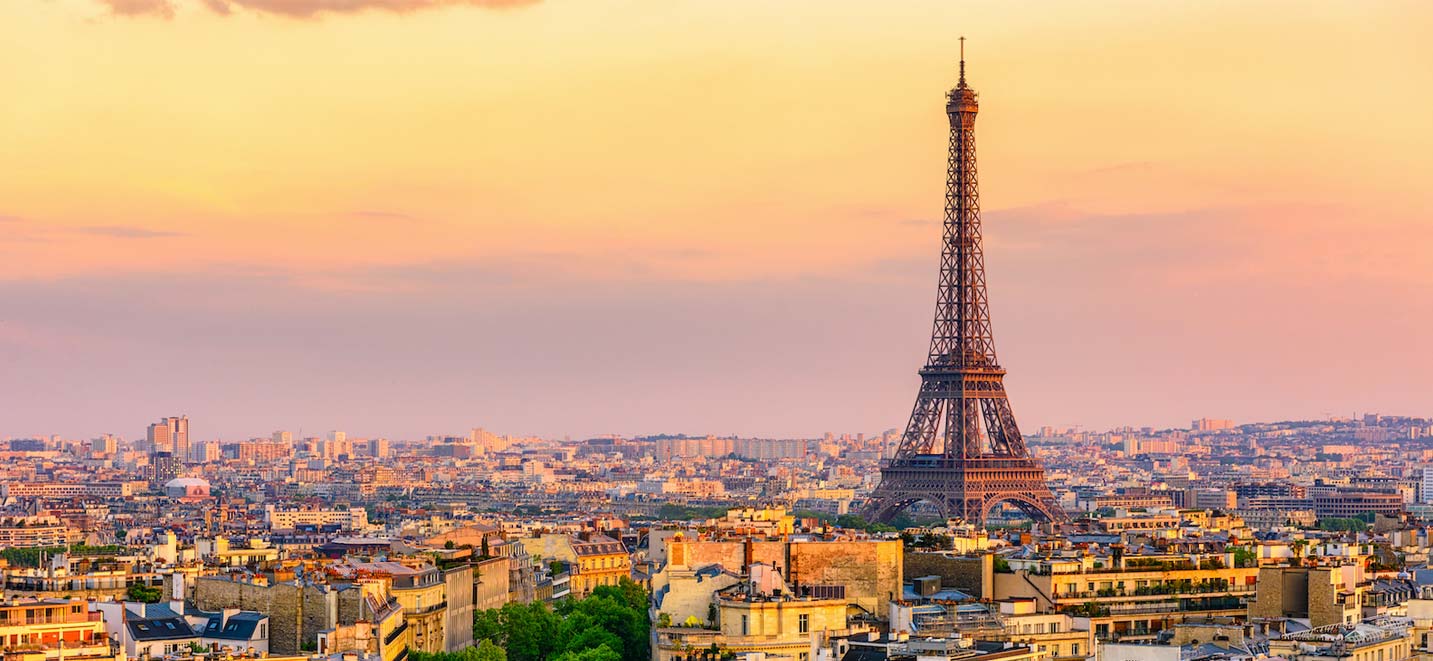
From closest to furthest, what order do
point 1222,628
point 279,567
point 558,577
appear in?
point 1222,628, point 279,567, point 558,577

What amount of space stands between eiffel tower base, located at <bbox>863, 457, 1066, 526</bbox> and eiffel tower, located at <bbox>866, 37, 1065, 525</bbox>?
5 cm

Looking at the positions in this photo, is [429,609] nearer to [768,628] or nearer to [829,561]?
[829,561]

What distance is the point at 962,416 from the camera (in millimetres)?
162875

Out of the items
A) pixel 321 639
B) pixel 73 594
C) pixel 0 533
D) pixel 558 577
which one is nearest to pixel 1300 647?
pixel 321 639

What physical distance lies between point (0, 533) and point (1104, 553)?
12081cm

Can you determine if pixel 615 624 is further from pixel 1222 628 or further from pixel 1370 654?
pixel 1370 654

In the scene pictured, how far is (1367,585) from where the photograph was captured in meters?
67.2

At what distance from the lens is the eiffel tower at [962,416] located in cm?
15862

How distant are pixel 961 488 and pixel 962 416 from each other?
587 centimetres

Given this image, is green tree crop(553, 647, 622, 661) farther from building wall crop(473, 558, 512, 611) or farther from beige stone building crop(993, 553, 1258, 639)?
building wall crop(473, 558, 512, 611)

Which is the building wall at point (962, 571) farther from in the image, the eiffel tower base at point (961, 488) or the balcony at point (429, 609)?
the eiffel tower base at point (961, 488)

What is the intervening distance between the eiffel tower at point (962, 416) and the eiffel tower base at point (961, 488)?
0.05 meters

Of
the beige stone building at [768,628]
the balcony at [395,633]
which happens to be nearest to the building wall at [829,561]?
the beige stone building at [768,628]

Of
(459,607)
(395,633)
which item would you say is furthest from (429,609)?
(395,633)
